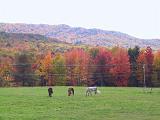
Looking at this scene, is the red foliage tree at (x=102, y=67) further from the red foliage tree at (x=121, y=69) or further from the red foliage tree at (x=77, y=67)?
the red foliage tree at (x=77, y=67)

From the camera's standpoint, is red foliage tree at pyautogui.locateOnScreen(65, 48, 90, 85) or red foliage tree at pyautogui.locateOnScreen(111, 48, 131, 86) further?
red foliage tree at pyautogui.locateOnScreen(65, 48, 90, 85)

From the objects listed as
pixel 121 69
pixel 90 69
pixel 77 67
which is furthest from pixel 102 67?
pixel 77 67

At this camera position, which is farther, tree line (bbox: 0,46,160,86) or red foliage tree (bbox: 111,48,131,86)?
tree line (bbox: 0,46,160,86)

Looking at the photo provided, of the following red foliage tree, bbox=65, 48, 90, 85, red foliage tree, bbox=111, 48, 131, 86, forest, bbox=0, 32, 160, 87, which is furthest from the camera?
red foliage tree, bbox=65, 48, 90, 85

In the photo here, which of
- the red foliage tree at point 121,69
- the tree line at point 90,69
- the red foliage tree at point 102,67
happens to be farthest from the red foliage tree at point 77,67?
the red foliage tree at point 121,69

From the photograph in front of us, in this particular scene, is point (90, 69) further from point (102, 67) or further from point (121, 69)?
point (121, 69)

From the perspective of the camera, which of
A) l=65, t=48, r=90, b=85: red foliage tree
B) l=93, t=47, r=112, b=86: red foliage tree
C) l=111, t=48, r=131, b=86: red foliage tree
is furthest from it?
l=65, t=48, r=90, b=85: red foliage tree

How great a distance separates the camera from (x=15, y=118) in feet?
86.6

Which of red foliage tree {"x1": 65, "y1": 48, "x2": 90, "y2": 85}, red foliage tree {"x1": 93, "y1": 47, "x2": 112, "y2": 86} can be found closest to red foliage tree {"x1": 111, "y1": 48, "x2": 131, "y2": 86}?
red foliage tree {"x1": 93, "y1": 47, "x2": 112, "y2": 86}

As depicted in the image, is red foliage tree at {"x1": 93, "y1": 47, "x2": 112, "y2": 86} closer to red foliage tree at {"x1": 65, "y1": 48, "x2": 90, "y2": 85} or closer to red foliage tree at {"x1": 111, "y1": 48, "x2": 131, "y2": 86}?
red foliage tree at {"x1": 111, "y1": 48, "x2": 131, "y2": 86}

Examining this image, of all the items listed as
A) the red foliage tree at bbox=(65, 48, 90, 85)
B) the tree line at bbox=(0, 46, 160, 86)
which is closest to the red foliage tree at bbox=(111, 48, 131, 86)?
the tree line at bbox=(0, 46, 160, 86)

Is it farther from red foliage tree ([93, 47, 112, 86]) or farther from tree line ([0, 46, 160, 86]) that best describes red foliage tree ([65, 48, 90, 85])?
red foliage tree ([93, 47, 112, 86])

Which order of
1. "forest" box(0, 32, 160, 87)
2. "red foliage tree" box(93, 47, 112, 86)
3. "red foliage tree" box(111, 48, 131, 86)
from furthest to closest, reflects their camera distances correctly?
"red foliage tree" box(93, 47, 112, 86)
"forest" box(0, 32, 160, 87)
"red foliage tree" box(111, 48, 131, 86)

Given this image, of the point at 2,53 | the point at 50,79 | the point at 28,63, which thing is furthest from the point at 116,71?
the point at 2,53
